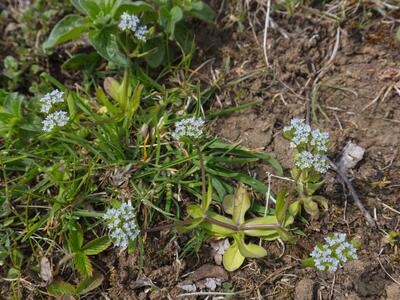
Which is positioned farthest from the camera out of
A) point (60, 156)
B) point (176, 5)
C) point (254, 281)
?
point (176, 5)

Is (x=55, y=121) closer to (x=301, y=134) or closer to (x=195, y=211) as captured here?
(x=195, y=211)

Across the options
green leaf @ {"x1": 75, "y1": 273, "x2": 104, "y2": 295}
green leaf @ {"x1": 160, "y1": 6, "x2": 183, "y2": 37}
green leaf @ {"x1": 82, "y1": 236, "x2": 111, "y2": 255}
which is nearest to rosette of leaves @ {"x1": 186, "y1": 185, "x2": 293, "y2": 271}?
green leaf @ {"x1": 82, "y1": 236, "x2": 111, "y2": 255}

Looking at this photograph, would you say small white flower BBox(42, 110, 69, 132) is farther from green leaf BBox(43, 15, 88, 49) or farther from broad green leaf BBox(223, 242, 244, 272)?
broad green leaf BBox(223, 242, 244, 272)

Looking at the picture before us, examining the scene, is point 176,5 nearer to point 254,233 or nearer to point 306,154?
point 306,154

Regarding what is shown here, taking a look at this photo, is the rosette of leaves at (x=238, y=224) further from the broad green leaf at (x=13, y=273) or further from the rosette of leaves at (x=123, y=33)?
the rosette of leaves at (x=123, y=33)

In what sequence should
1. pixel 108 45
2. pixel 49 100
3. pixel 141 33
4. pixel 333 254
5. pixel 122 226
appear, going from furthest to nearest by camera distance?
pixel 108 45 → pixel 141 33 → pixel 49 100 → pixel 122 226 → pixel 333 254

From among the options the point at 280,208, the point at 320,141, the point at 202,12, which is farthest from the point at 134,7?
the point at 280,208

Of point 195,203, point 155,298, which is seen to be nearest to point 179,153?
point 195,203

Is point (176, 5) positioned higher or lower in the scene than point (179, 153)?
higher
